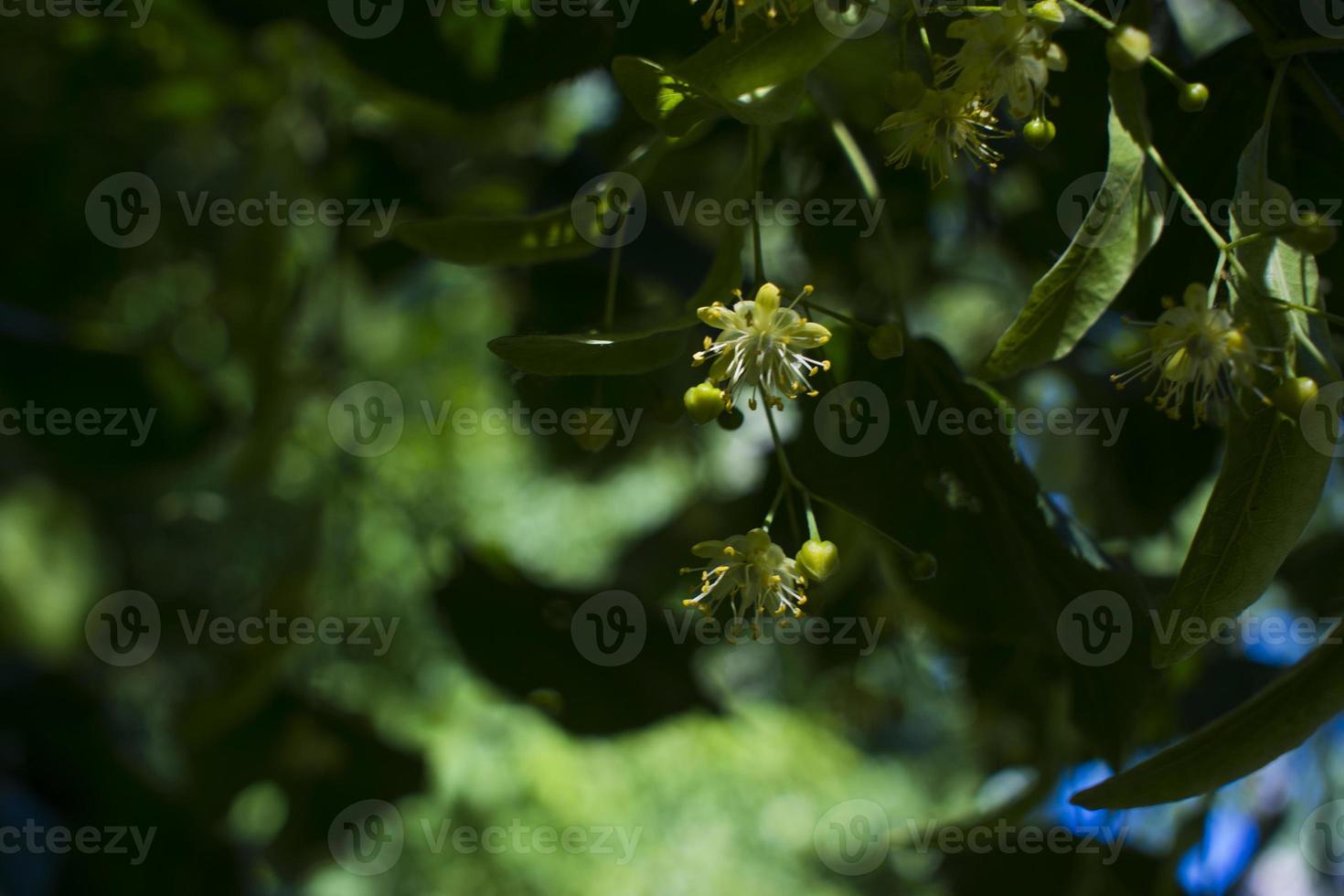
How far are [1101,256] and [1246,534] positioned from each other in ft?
0.39

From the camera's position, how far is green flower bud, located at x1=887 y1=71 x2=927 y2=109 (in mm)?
476

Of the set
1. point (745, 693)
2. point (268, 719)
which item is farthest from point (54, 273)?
point (745, 693)

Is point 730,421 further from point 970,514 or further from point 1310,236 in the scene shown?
point 1310,236

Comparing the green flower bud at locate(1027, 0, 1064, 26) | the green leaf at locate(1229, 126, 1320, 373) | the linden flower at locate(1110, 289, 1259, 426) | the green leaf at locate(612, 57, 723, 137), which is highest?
the green flower bud at locate(1027, 0, 1064, 26)

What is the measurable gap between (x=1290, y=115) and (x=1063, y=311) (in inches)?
9.4

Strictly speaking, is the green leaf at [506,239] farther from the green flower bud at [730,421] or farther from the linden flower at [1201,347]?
the linden flower at [1201,347]

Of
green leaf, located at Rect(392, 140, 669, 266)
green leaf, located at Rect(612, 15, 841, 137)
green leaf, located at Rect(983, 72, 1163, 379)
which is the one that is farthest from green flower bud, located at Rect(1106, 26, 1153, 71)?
green leaf, located at Rect(392, 140, 669, 266)

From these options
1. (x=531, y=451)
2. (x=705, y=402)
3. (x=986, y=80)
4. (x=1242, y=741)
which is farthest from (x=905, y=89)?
(x=531, y=451)

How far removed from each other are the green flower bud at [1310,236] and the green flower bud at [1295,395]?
0.05 m

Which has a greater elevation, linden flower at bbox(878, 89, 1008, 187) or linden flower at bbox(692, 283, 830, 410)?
linden flower at bbox(878, 89, 1008, 187)

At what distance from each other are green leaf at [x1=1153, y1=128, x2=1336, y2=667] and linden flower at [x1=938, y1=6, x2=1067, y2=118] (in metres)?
0.12

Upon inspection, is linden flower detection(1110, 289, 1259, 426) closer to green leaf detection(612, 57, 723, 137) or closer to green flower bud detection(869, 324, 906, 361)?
green flower bud detection(869, 324, 906, 361)

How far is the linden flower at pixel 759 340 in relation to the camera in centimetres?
48

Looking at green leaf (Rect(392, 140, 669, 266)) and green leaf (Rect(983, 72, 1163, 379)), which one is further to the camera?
green leaf (Rect(392, 140, 669, 266))
